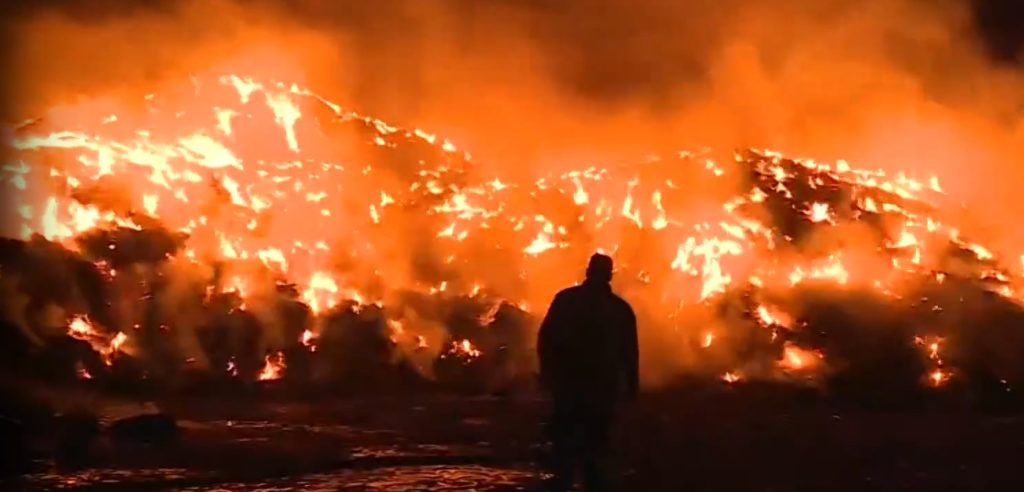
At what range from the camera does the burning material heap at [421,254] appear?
1689cm

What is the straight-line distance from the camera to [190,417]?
12.9 meters

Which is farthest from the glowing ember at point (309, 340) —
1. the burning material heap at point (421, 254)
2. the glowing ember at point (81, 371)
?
the glowing ember at point (81, 371)

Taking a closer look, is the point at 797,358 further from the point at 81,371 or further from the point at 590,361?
the point at 590,361

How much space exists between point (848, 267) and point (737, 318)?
2241mm

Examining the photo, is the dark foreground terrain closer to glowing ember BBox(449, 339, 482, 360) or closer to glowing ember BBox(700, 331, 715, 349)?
glowing ember BBox(449, 339, 482, 360)

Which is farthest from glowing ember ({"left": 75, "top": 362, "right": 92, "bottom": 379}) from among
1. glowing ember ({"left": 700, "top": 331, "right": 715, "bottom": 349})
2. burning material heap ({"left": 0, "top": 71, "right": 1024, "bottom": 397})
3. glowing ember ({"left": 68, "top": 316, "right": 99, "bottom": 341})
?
glowing ember ({"left": 700, "top": 331, "right": 715, "bottom": 349})

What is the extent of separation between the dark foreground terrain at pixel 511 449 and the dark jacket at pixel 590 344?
106 centimetres

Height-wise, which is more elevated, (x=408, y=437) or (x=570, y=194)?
(x=570, y=194)

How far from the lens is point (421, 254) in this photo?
18.5 m

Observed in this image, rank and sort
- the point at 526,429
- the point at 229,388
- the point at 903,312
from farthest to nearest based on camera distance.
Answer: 1. the point at 903,312
2. the point at 229,388
3. the point at 526,429

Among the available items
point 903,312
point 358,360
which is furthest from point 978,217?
point 358,360

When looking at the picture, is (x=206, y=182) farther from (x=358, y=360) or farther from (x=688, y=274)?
(x=688, y=274)

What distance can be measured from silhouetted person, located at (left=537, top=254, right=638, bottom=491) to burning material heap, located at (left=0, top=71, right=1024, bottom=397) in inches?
363

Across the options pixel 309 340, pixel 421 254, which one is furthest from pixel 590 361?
pixel 421 254
